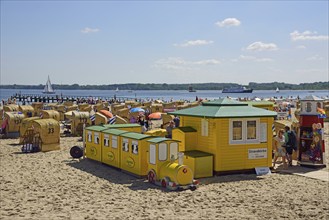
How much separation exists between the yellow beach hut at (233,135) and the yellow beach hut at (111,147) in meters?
1.97

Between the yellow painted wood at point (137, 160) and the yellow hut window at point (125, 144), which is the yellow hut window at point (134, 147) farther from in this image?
the yellow hut window at point (125, 144)

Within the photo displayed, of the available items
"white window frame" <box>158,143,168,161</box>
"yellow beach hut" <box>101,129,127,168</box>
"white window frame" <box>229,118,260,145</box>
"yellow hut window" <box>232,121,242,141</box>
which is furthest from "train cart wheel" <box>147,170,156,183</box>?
"yellow hut window" <box>232,121,242,141</box>

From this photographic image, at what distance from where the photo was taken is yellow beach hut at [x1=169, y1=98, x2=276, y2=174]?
41.2 feet

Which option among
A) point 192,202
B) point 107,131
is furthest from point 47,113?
point 192,202

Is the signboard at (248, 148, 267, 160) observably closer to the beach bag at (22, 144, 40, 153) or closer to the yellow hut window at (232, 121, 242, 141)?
the yellow hut window at (232, 121, 242, 141)

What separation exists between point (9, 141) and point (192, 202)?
14.3 meters

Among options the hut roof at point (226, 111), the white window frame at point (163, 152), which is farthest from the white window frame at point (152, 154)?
the hut roof at point (226, 111)

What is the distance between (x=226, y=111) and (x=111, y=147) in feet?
12.9

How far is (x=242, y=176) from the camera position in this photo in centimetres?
1266

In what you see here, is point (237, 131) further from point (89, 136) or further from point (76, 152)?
point (76, 152)

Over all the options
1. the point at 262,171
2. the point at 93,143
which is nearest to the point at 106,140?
the point at 93,143

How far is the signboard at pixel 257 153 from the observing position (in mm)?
12992

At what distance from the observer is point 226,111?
1284cm

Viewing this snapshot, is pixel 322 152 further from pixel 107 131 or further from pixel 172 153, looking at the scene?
pixel 107 131
